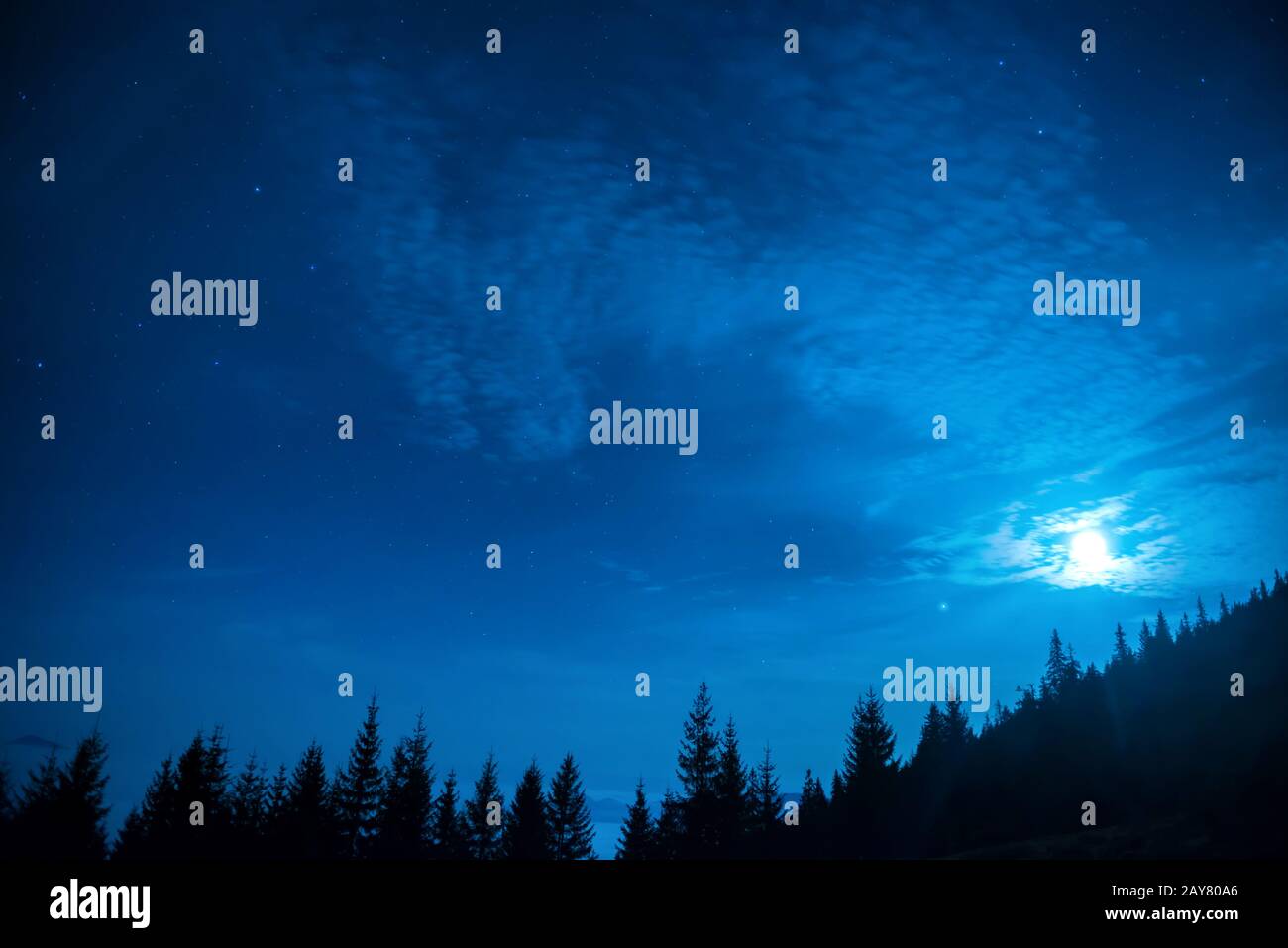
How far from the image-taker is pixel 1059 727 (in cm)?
8388

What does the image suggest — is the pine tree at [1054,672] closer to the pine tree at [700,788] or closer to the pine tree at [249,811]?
the pine tree at [700,788]

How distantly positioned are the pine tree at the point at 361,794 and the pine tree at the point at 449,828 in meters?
5.60

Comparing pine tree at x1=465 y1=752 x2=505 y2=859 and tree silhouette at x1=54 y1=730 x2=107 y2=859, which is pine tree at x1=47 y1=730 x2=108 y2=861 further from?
pine tree at x1=465 y1=752 x2=505 y2=859

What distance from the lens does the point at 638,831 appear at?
6475 cm

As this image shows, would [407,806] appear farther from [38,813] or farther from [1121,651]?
[1121,651]

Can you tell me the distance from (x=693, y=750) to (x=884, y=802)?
60.6 ft

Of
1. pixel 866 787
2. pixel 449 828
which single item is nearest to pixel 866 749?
pixel 866 787

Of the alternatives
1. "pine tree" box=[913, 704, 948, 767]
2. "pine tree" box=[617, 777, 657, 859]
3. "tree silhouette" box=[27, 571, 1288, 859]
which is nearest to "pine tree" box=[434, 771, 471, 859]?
"tree silhouette" box=[27, 571, 1288, 859]

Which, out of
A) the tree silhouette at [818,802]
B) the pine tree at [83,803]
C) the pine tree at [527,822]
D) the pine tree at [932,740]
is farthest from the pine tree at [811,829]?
the pine tree at [83,803]

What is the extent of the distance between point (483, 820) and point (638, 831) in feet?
50.1

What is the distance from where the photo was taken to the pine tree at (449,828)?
217 feet

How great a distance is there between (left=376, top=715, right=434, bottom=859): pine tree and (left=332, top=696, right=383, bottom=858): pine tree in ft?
3.06

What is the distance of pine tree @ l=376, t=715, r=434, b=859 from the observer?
62.9 m
